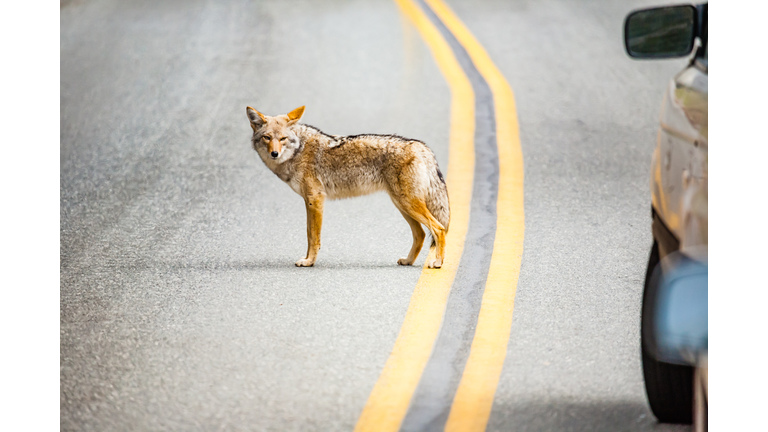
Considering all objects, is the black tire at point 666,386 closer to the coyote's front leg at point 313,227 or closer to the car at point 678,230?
the car at point 678,230

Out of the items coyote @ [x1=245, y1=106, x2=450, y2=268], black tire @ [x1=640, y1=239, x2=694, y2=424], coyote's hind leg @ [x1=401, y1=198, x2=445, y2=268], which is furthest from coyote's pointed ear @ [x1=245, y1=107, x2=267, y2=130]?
black tire @ [x1=640, y1=239, x2=694, y2=424]

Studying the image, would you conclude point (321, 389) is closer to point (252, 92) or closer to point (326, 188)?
point (326, 188)

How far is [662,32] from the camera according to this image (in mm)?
3469

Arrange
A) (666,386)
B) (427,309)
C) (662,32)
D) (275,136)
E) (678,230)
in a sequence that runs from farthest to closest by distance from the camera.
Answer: (275,136), (427,309), (662,32), (666,386), (678,230)

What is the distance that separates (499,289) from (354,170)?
4.15 ft

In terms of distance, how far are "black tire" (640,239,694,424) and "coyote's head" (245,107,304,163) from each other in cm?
272

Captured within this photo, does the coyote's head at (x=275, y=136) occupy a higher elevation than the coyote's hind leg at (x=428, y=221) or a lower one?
higher

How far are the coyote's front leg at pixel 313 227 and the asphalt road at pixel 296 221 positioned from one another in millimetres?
157

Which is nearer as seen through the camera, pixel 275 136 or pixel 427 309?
pixel 427 309

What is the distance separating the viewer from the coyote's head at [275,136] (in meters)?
5.41

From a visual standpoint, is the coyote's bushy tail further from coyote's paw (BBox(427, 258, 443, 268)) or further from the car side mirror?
the car side mirror

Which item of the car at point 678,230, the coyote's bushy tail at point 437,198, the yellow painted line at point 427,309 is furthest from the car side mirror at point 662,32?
the coyote's bushy tail at point 437,198

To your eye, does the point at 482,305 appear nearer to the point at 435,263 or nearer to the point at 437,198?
the point at 435,263

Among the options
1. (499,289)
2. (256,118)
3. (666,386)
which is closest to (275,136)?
(256,118)
